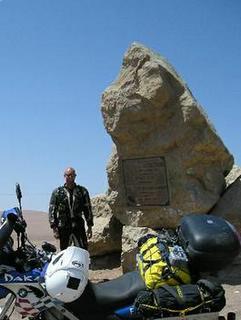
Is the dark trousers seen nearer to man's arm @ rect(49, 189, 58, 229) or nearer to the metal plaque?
man's arm @ rect(49, 189, 58, 229)

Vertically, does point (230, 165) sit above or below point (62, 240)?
above

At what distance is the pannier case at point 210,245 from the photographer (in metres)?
3.55

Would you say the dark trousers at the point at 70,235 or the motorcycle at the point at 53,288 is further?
the dark trousers at the point at 70,235

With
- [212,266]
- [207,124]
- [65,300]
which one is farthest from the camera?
[207,124]

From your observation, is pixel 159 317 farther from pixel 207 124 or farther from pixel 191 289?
pixel 207 124

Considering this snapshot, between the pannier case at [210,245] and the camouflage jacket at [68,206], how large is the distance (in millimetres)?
3987

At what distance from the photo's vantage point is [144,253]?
3.71 metres

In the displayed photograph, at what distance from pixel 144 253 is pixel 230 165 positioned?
18.2 feet

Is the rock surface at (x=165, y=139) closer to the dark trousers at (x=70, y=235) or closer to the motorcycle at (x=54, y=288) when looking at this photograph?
the dark trousers at (x=70, y=235)

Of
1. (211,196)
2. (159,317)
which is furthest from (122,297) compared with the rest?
(211,196)

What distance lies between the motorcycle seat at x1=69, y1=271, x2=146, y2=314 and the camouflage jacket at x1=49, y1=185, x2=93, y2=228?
160 inches

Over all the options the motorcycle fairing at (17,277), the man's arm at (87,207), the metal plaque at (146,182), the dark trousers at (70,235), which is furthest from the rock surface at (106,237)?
the motorcycle fairing at (17,277)

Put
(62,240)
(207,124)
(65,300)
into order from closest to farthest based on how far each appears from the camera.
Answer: (65,300) → (62,240) → (207,124)

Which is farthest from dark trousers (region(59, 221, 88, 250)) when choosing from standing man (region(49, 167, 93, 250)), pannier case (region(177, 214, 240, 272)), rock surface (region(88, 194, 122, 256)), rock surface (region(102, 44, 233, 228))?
pannier case (region(177, 214, 240, 272))
